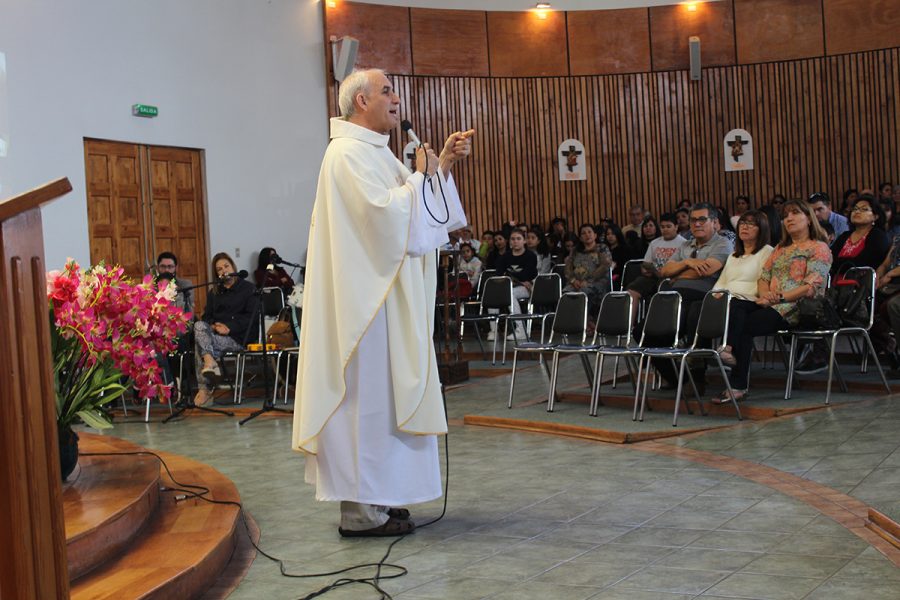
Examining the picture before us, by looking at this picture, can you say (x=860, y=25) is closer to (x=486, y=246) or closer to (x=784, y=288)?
(x=486, y=246)

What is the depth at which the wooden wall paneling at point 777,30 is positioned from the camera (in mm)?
13727

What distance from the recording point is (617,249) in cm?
1159

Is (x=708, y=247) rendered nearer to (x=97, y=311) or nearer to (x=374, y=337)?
(x=374, y=337)

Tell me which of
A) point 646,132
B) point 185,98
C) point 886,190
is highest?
point 185,98

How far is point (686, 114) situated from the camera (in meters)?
14.4

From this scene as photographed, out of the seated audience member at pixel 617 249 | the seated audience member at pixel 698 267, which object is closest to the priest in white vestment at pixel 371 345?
the seated audience member at pixel 698 267

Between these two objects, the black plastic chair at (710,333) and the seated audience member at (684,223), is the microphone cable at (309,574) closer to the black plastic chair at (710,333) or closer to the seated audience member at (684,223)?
the black plastic chair at (710,333)

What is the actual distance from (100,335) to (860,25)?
12.5 m

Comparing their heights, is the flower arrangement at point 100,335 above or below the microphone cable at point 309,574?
above

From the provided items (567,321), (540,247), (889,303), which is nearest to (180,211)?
(540,247)

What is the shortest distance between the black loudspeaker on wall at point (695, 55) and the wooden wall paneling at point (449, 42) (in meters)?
2.87

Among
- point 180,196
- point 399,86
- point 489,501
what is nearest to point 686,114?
point 399,86

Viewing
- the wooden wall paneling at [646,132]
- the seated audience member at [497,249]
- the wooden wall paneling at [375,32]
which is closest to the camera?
the seated audience member at [497,249]

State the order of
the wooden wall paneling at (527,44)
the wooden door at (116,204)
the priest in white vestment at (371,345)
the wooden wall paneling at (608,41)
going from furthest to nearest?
the wooden wall paneling at (608,41) < the wooden wall paneling at (527,44) < the wooden door at (116,204) < the priest in white vestment at (371,345)
